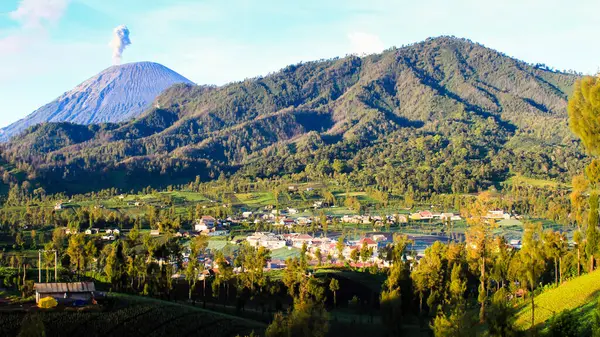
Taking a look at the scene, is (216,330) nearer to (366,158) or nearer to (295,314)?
(295,314)

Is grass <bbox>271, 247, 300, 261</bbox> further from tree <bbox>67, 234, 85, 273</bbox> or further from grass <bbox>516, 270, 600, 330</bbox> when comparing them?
grass <bbox>516, 270, 600, 330</bbox>

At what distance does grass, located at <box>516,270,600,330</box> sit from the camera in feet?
77.8

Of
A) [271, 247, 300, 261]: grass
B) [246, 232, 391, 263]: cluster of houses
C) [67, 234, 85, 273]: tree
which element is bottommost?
[271, 247, 300, 261]: grass

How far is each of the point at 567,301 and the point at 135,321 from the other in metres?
19.8

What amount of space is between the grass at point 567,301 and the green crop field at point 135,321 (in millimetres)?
13056

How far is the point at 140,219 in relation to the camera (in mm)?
87188

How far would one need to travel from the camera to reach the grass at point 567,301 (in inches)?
934

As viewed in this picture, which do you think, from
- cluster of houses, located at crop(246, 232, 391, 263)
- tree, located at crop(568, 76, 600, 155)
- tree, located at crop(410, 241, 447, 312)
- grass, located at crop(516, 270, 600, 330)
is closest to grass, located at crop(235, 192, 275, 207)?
cluster of houses, located at crop(246, 232, 391, 263)

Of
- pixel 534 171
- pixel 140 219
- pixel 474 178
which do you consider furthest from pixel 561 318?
pixel 534 171

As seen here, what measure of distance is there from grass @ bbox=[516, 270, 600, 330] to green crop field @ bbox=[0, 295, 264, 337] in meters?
13.1

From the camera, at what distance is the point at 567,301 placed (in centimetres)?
2530

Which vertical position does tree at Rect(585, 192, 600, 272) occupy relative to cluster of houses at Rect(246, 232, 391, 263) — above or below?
above

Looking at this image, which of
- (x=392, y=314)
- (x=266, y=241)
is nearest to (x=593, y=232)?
(x=392, y=314)

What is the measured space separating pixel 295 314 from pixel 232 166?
479 feet
